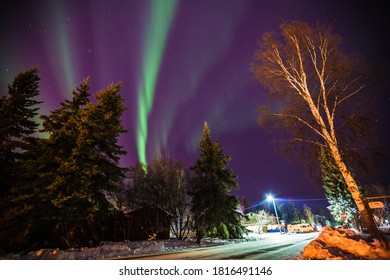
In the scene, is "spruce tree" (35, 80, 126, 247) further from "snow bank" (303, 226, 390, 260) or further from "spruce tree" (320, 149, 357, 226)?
"spruce tree" (320, 149, 357, 226)

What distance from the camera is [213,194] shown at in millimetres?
19719

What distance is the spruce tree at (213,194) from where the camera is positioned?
19.4m

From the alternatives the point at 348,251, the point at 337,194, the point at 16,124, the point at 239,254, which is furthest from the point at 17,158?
the point at 337,194

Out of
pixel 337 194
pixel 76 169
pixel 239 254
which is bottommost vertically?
pixel 239 254

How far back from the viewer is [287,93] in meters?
9.56

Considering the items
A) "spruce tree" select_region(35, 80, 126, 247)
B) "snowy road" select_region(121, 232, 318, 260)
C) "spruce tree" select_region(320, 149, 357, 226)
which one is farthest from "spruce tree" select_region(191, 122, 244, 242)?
"spruce tree" select_region(320, 149, 357, 226)

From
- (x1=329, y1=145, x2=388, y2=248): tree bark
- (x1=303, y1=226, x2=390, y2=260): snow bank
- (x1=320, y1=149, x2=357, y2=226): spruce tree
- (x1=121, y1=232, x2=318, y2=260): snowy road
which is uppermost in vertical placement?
(x1=320, y1=149, x2=357, y2=226): spruce tree

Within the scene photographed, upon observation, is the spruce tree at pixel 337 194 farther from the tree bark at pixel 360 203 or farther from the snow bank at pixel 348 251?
the snow bank at pixel 348 251

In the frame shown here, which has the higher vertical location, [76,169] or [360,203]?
[76,169]

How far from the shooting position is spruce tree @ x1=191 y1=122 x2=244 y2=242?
763 inches

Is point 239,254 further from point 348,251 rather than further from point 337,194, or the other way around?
point 337,194

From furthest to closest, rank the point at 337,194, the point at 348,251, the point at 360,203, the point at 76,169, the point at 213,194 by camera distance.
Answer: the point at 337,194 → the point at 213,194 → the point at 76,169 → the point at 360,203 → the point at 348,251
